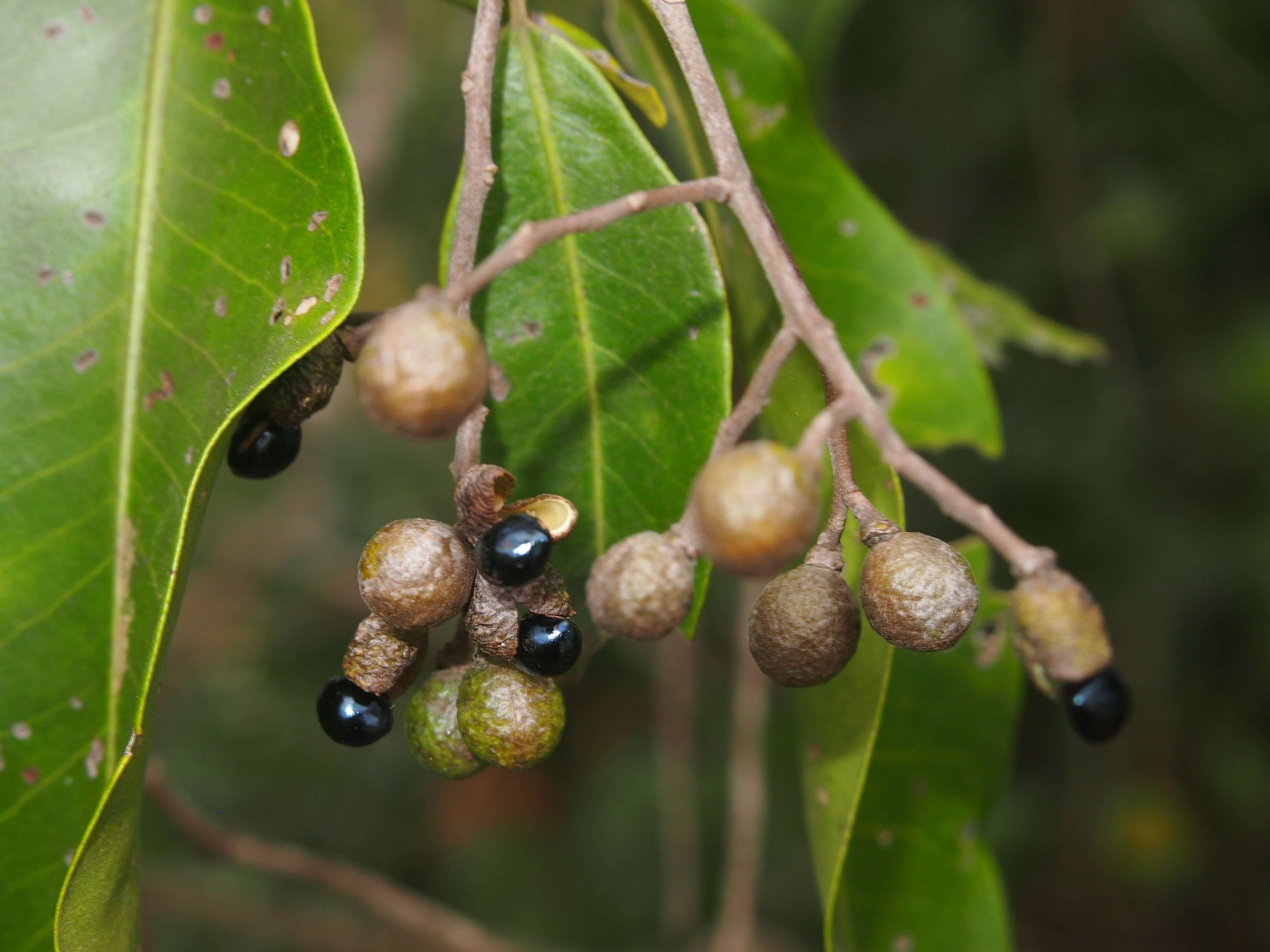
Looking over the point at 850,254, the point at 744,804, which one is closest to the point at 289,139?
the point at 850,254

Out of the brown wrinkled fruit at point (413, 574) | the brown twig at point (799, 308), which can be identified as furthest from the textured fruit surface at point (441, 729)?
the brown twig at point (799, 308)

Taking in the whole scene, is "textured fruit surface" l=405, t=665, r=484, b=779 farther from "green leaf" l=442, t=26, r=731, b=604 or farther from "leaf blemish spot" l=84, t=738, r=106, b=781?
"leaf blemish spot" l=84, t=738, r=106, b=781

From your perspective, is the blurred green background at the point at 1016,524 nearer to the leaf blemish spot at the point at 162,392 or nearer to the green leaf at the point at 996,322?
the green leaf at the point at 996,322

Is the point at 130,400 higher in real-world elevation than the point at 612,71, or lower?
lower

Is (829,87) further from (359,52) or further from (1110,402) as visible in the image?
(359,52)

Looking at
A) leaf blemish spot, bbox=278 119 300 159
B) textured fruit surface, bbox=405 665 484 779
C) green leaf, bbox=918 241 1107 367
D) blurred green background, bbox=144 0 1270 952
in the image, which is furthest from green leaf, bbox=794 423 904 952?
blurred green background, bbox=144 0 1270 952

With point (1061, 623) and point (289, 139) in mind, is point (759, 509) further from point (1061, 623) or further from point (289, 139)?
point (289, 139)

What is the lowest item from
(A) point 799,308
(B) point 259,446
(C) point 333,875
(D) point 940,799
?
(C) point 333,875
